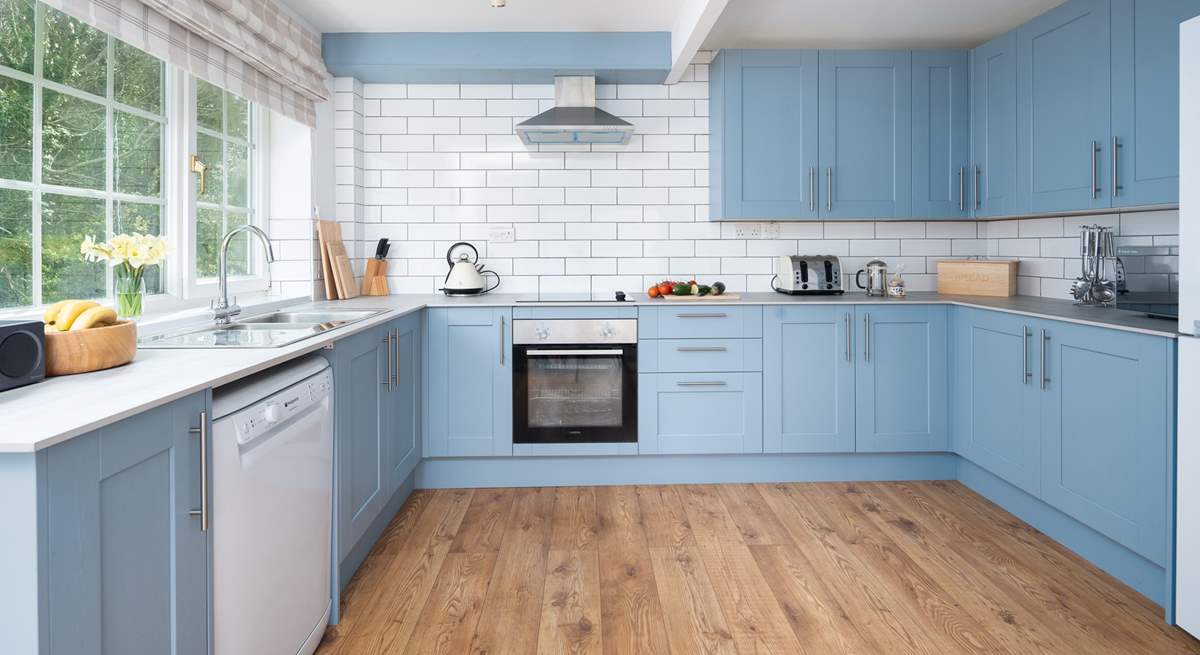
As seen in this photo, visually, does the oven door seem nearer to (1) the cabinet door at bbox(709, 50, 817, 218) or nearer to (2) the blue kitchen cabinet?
(2) the blue kitchen cabinet

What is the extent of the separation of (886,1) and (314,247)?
9.78 feet

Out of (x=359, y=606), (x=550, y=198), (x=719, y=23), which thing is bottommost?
(x=359, y=606)

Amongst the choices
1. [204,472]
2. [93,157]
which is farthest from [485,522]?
[93,157]

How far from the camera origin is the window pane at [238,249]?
10.8ft

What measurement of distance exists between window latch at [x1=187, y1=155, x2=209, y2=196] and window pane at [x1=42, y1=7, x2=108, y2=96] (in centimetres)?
45

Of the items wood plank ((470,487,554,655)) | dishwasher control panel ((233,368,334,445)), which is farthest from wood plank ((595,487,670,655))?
dishwasher control panel ((233,368,334,445))

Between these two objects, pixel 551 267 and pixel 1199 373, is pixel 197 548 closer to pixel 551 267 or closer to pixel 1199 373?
A: pixel 1199 373

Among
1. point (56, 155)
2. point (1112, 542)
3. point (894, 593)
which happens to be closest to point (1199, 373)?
point (1112, 542)

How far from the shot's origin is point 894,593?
2.50 metres

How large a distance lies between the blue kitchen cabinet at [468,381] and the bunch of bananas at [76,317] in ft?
6.47

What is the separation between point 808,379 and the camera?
3762 mm

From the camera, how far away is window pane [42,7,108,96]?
214 centimetres

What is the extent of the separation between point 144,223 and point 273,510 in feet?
4.68

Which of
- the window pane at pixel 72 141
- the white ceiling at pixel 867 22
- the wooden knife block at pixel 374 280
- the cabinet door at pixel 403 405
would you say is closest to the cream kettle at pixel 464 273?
the wooden knife block at pixel 374 280
